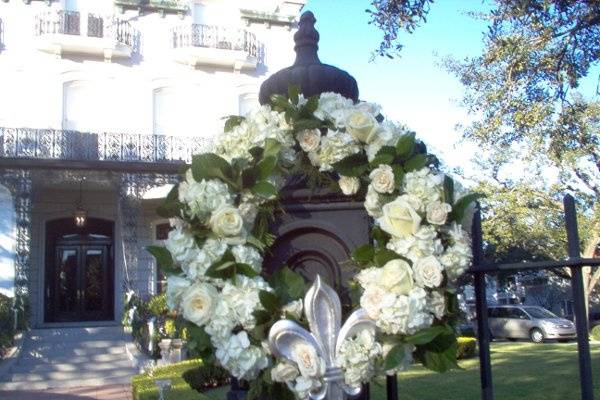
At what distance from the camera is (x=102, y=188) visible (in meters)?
20.0

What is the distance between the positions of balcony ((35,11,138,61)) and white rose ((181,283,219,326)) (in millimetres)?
18541

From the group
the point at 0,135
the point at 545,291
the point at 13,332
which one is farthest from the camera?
the point at 545,291

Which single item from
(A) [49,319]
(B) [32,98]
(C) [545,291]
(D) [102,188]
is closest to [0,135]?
(B) [32,98]

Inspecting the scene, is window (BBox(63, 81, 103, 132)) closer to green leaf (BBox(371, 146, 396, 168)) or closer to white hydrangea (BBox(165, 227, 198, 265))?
white hydrangea (BBox(165, 227, 198, 265))

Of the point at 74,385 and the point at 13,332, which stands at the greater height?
the point at 13,332

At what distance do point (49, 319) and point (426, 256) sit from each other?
18806 millimetres

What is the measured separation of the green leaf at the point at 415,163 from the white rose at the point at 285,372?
0.90 m

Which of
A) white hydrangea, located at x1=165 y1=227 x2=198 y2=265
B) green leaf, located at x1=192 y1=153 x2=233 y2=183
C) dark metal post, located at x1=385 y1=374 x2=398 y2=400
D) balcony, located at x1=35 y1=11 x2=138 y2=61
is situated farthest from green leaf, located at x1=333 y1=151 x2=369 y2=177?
balcony, located at x1=35 y1=11 x2=138 y2=61

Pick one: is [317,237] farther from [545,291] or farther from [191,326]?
[545,291]

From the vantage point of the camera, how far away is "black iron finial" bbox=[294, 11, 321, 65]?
3.65 m

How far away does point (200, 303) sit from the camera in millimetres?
2699

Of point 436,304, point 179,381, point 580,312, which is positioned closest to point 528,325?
point 179,381

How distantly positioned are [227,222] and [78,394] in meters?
10.6

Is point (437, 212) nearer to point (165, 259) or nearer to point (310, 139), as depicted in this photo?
point (310, 139)
